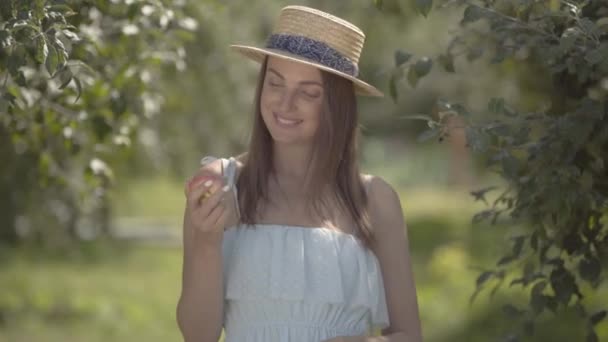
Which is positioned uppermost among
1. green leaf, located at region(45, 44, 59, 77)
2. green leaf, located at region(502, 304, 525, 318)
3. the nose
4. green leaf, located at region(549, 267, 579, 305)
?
green leaf, located at region(45, 44, 59, 77)

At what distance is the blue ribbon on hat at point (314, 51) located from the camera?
3066 mm

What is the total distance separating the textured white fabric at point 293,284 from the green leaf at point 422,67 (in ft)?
2.12

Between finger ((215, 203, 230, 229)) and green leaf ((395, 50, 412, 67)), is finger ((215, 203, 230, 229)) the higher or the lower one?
the lower one

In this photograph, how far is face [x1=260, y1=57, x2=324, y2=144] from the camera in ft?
10.0

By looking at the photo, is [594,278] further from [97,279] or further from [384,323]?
[97,279]

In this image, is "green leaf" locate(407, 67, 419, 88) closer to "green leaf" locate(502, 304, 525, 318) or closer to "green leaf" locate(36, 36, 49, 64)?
"green leaf" locate(502, 304, 525, 318)

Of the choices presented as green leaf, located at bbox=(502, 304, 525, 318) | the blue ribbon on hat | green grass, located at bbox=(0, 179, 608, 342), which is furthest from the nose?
green grass, located at bbox=(0, 179, 608, 342)

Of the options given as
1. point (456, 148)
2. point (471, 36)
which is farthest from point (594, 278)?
point (456, 148)

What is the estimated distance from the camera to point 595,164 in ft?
10.6

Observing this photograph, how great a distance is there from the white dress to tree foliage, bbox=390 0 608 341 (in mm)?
404

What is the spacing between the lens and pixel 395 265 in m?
3.09

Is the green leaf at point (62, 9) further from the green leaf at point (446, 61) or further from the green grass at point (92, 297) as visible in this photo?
the green grass at point (92, 297)

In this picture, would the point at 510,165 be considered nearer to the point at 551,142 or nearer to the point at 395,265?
the point at 551,142

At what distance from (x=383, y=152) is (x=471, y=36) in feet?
78.9
